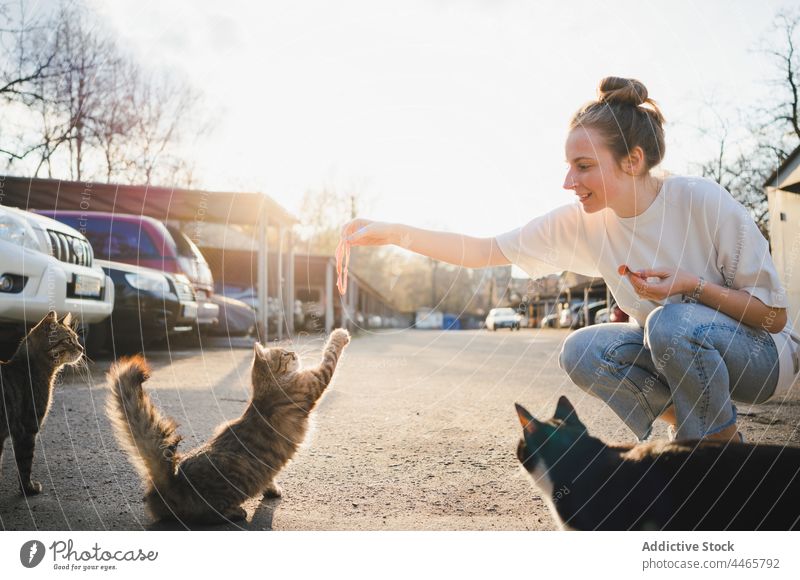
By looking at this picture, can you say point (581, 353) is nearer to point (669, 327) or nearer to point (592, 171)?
point (669, 327)

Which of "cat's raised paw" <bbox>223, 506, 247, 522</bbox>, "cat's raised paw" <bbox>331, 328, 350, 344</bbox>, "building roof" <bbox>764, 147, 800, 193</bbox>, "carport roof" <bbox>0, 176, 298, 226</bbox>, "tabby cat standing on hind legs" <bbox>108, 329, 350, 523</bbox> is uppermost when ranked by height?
"building roof" <bbox>764, 147, 800, 193</bbox>

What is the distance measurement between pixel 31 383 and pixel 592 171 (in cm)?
247

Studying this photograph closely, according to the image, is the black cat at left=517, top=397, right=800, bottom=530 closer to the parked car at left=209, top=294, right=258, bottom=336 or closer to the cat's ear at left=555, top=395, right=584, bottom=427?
the cat's ear at left=555, top=395, right=584, bottom=427

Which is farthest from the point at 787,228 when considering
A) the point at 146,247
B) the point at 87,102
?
the point at 146,247

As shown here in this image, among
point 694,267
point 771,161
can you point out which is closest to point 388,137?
point 694,267

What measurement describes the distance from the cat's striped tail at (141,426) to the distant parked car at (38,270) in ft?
3.39

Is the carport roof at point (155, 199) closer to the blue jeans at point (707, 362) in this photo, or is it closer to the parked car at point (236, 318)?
the blue jeans at point (707, 362)

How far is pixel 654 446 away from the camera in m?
1.70

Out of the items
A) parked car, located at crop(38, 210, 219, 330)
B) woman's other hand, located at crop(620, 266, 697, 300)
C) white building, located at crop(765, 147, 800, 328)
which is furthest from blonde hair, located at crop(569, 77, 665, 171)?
parked car, located at crop(38, 210, 219, 330)

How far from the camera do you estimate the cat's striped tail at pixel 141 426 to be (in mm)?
2025

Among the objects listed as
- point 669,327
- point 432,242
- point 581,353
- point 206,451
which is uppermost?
point 432,242

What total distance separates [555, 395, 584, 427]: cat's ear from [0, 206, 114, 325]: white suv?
2.43m

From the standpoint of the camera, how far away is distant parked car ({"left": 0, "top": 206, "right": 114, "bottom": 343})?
2.64 metres

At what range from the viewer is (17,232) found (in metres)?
2.67
